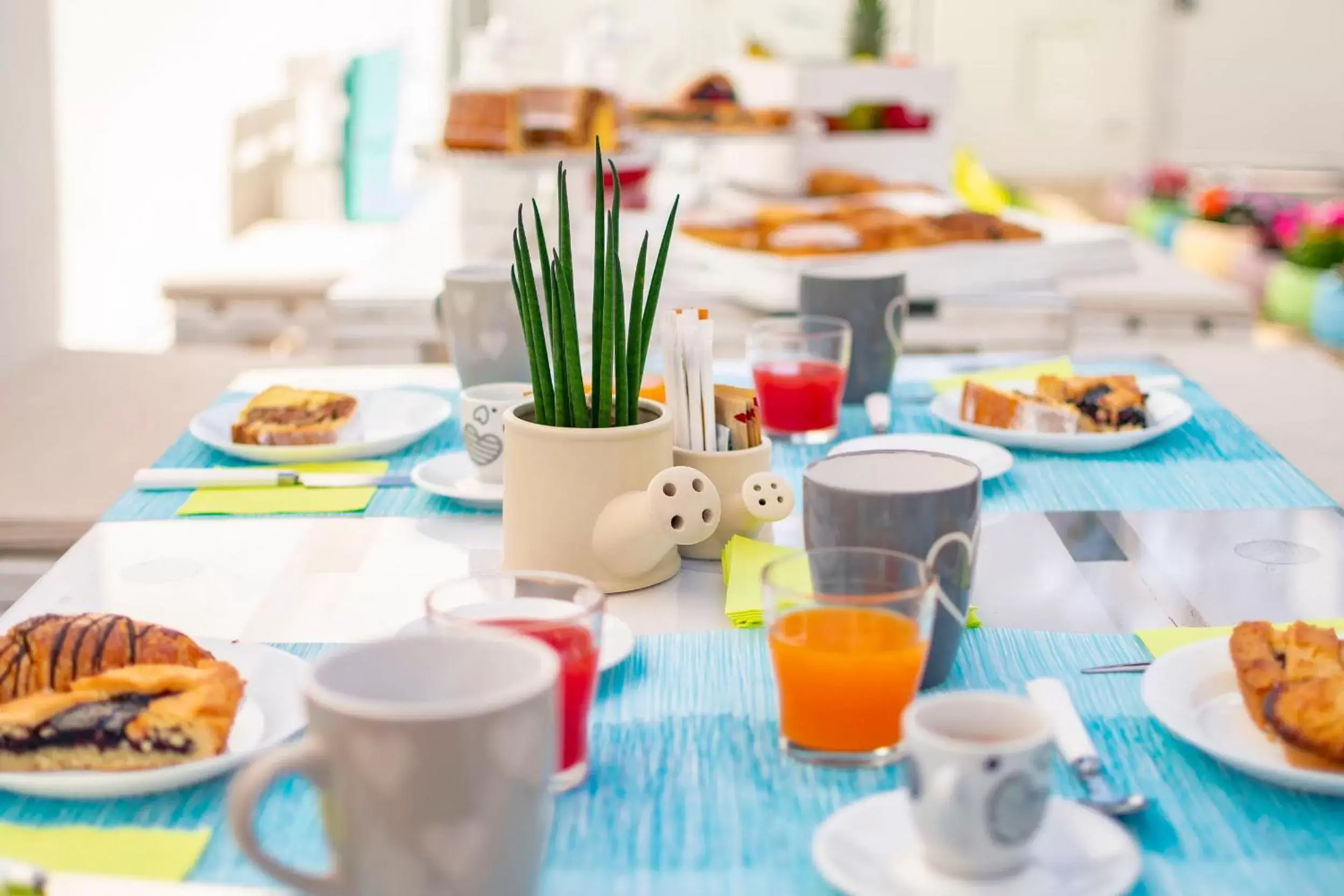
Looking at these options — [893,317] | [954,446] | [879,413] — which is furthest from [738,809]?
[893,317]

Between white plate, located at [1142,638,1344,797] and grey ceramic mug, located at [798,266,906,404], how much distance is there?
0.69 metres

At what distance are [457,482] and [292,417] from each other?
0.21 m

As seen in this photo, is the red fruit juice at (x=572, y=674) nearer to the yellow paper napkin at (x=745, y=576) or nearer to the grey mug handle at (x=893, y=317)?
the yellow paper napkin at (x=745, y=576)

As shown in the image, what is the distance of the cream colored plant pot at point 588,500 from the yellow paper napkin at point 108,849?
0.34m

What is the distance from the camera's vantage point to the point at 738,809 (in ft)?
2.24

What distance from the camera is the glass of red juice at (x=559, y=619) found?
27.6 inches

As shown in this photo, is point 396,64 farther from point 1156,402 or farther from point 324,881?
point 324,881

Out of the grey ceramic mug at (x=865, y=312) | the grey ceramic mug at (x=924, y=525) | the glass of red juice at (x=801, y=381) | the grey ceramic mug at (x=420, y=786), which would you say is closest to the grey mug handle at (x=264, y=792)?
the grey ceramic mug at (x=420, y=786)

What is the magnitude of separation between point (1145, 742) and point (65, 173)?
246 cm

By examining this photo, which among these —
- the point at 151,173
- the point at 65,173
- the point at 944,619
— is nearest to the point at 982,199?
the point at 151,173

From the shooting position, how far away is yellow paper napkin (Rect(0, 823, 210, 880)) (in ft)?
2.07

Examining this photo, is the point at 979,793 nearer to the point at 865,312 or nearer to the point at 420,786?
the point at 420,786

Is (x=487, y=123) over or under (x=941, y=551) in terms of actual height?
over

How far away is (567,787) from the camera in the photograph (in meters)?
0.71
